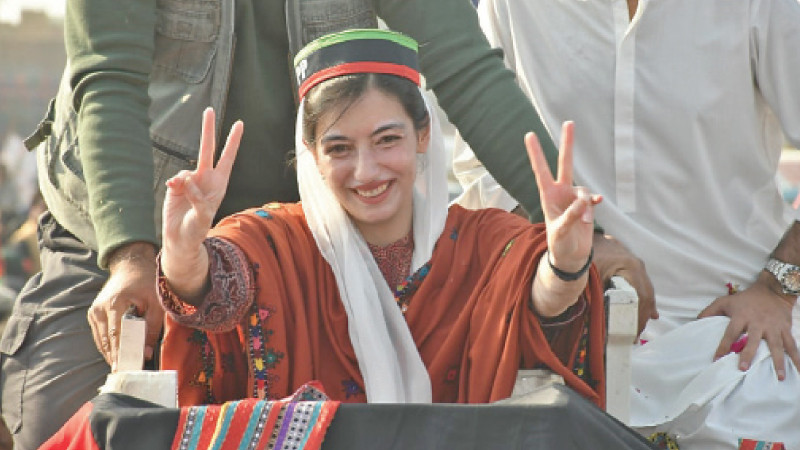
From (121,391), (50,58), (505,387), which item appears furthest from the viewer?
(50,58)

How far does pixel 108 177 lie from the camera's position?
339cm

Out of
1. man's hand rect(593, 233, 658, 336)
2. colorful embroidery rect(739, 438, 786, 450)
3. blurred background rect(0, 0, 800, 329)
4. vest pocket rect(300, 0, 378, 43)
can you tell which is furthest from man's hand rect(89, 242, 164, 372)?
blurred background rect(0, 0, 800, 329)

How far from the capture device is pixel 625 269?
11.2ft

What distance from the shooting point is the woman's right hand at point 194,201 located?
286 cm

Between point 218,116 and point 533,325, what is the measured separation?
1.10 metres

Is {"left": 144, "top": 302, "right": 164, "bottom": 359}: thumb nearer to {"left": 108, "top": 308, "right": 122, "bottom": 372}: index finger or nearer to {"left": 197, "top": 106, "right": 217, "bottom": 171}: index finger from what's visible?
{"left": 108, "top": 308, "right": 122, "bottom": 372}: index finger

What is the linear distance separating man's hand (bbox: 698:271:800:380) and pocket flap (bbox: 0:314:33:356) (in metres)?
1.87

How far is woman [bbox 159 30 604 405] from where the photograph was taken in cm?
305

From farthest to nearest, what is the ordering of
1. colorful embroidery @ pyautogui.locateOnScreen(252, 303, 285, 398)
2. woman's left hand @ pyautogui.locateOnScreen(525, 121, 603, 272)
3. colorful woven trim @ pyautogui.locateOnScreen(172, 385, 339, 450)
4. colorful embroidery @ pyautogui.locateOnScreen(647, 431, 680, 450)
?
colorful embroidery @ pyautogui.locateOnScreen(647, 431, 680, 450)
colorful embroidery @ pyautogui.locateOnScreen(252, 303, 285, 398)
woman's left hand @ pyautogui.locateOnScreen(525, 121, 603, 272)
colorful woven trim @ pyautogui.locateOnScreen(172, 385, 339, 450)

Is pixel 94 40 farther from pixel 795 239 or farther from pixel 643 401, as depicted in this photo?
pixel 795 239

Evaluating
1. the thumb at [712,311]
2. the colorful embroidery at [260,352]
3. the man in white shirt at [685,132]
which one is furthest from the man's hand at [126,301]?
the thumb at [712,311]

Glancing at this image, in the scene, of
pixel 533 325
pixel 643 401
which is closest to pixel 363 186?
pixel 533 325

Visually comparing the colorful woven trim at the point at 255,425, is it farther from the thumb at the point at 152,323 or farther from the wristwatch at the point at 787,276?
the wristwatch at the point at 787,276

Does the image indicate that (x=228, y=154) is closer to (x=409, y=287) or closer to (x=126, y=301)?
(x=126, y=301)
